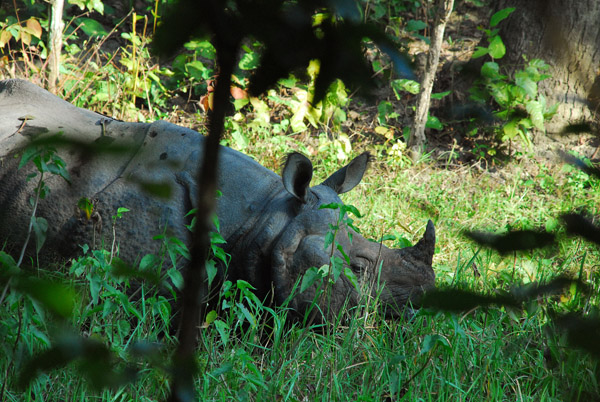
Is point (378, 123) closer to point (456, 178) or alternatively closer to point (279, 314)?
point (456, 178)

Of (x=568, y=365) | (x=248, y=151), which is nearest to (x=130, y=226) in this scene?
(x=568, y=365)

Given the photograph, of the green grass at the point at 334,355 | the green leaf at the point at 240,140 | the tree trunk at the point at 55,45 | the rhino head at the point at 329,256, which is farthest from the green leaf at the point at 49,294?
the tree trunk at the point at 55,45

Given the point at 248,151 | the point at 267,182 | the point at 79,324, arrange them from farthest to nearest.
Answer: the point at 248,151
the point at 267,182
the point at 79,324

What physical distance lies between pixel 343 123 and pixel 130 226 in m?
4.07

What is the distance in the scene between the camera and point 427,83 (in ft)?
21.0

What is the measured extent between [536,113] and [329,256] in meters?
3.75

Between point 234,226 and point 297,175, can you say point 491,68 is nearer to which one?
point 297,175

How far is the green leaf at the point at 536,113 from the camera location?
20.3ft

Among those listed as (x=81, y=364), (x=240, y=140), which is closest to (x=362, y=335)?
(x=81, y=364)

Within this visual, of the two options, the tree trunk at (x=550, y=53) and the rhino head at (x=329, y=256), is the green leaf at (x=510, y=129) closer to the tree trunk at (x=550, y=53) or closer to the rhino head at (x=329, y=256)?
the tree trunk at (x=550, y=53)

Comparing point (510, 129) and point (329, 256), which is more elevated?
point (510, 129)

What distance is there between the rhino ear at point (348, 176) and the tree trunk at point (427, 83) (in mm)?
2567

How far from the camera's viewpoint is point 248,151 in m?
6.18

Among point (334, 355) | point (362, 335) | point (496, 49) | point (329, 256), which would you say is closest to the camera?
point (334, 355)
